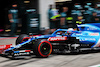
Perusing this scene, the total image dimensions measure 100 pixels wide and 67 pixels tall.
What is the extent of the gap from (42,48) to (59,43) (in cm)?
80

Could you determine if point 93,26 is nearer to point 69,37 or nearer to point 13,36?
point 69,37

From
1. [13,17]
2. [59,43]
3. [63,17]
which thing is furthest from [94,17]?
[59,43]

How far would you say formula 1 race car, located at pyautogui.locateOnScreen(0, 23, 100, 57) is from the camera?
584 centimetres

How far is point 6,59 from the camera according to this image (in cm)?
578

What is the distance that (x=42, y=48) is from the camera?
588cm

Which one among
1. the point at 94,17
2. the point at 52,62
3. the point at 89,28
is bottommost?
the point at 52,62

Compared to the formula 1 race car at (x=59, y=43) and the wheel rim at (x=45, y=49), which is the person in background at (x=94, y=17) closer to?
the formula 1 race car at (x=59, y=43)

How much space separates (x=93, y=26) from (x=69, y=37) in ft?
3.39

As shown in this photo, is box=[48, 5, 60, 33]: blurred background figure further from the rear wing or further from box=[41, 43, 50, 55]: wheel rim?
box=[41, 43, 50, 55]: wheel rim

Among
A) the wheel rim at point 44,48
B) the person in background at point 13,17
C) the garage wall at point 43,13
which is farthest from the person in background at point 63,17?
the wheel rim at point 44,48

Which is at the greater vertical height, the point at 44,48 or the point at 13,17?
the point at 13,17

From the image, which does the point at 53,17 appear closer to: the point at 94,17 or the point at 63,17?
the point at 63,17

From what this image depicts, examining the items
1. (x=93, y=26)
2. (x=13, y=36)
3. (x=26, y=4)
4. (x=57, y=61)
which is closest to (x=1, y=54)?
(x=57, y=61)

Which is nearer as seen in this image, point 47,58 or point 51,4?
point 47,58
